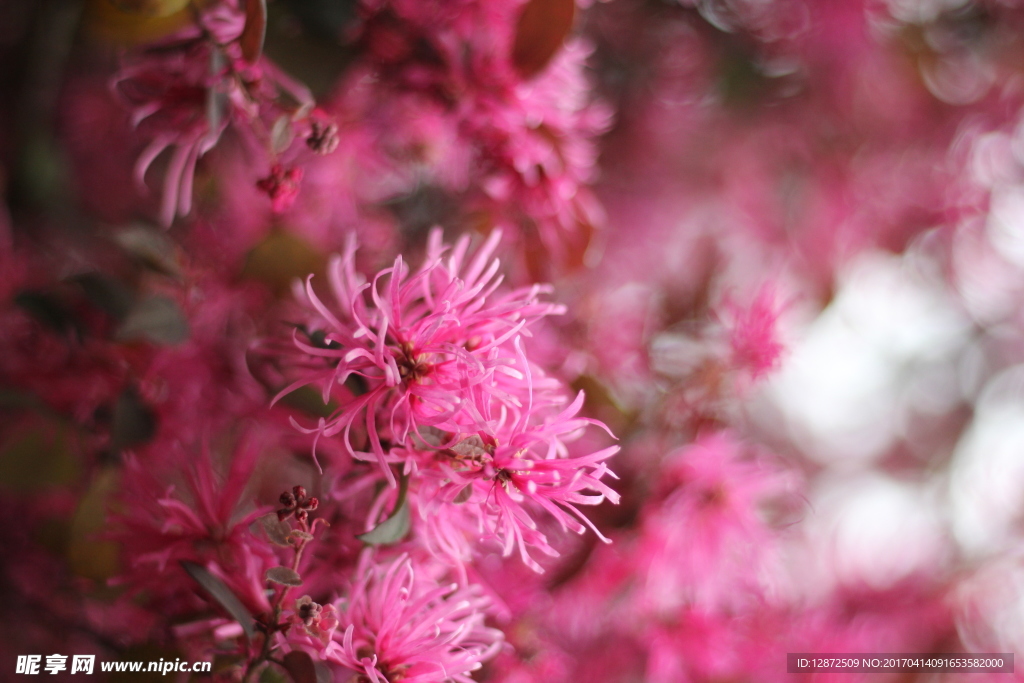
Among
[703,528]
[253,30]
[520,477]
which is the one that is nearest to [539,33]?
[253,30]

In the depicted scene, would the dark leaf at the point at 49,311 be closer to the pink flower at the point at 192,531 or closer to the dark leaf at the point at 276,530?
the pink flower at the point at 192,531

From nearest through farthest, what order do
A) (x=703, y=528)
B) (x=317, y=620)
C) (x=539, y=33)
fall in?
(x=317, y=620) < (x=539, y=33) < (x=703, y=528)

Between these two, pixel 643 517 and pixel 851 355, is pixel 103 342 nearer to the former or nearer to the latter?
pixel 643 517

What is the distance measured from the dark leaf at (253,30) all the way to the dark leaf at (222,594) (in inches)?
10.8

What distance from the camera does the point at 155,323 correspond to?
Answer: 432 millimetres

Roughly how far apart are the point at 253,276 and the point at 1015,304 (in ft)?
4.34

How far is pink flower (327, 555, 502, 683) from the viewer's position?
317mm

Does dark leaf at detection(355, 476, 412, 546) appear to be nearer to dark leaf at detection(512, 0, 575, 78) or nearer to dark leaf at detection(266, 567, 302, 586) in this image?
dark leaf at detection(266, 567, 302, 586)

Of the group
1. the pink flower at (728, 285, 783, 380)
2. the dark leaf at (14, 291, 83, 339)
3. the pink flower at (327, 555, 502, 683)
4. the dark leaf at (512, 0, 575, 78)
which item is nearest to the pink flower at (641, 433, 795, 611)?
the pink flower at (728, 285, 783, 380)

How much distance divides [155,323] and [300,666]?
0.24 metres

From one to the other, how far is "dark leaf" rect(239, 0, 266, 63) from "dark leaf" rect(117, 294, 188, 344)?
0.18 m

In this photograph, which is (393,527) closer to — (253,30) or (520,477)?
(520,477)

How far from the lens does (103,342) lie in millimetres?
515

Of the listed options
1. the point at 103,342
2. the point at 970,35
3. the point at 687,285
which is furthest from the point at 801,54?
the point at 103,342
